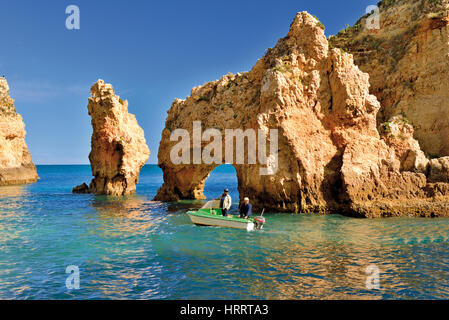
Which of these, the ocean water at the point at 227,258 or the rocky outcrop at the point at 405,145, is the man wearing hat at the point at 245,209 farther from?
the rocky outcrop at the point at 405,145

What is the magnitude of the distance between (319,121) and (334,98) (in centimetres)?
170

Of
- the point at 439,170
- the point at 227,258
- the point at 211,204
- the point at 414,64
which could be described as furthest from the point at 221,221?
the point at 414,64

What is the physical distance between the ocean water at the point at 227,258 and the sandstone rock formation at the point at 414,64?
8.48 meters

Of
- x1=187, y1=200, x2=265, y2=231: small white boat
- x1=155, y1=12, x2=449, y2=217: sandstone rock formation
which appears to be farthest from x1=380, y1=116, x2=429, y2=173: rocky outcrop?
x1=187, y1=200, x2=265, y2=231: small white boat

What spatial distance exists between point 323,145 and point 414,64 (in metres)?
9.97

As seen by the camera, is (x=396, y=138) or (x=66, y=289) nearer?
(x=66, y=289)

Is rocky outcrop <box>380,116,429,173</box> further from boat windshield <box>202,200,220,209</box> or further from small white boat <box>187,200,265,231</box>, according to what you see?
boat windshield <box>202,200,220,209</box>

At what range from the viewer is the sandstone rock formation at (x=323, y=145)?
20.2m

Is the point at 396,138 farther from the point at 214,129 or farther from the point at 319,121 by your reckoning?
the point at 214,129

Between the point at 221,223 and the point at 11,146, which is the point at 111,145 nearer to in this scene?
the point at 221,223

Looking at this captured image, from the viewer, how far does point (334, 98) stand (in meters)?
22.2

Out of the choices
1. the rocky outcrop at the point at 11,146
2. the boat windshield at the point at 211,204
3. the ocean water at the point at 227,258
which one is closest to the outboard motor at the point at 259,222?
the ocean water at the point at 227,258

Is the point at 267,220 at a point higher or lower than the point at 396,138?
lower
